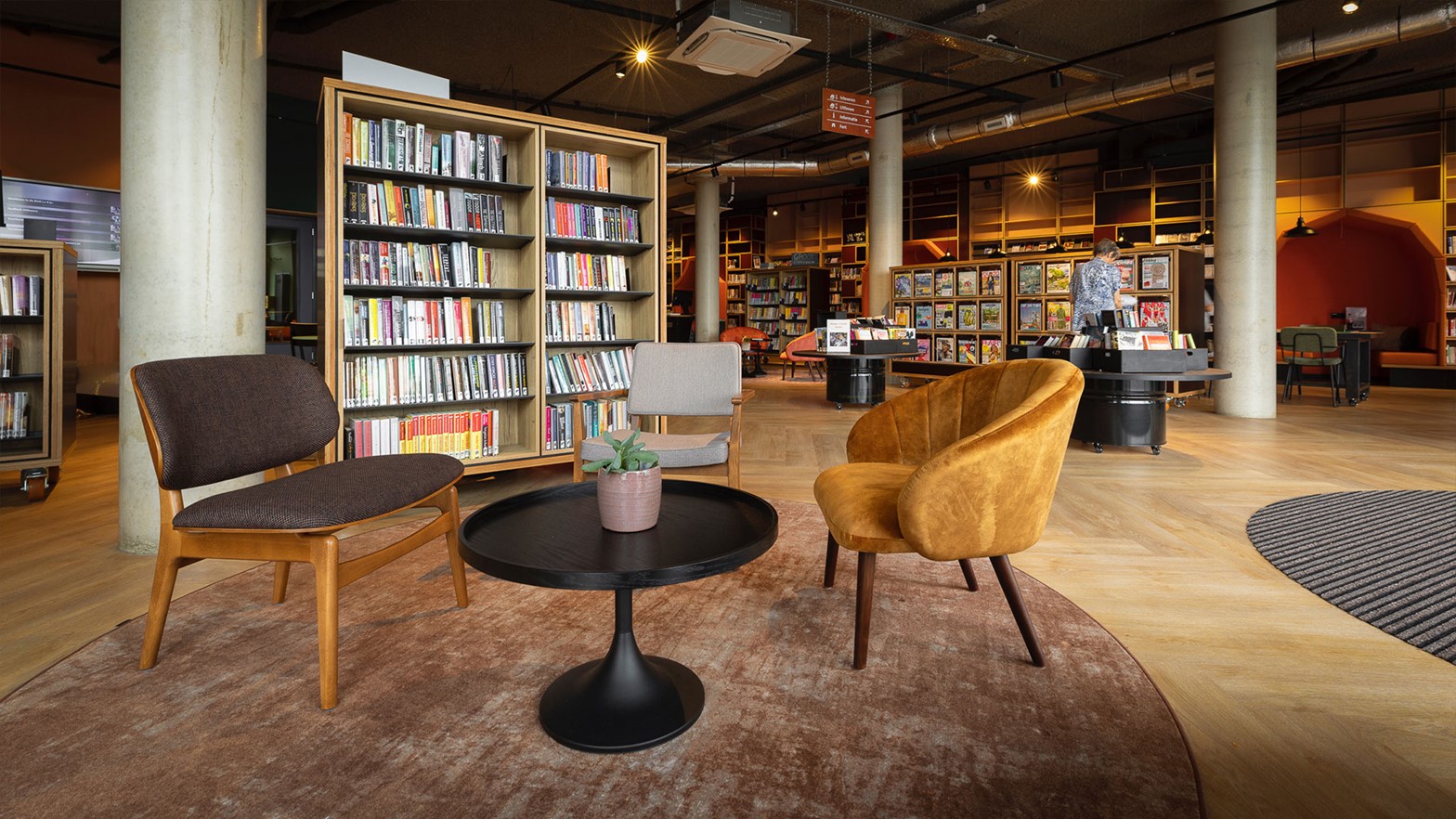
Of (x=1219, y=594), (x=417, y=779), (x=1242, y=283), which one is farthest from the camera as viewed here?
(x=1242, y=283)

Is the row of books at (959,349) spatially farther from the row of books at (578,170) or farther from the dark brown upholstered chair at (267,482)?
the dark brown upholstered chair at (267,482)

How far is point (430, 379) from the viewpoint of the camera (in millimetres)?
4402

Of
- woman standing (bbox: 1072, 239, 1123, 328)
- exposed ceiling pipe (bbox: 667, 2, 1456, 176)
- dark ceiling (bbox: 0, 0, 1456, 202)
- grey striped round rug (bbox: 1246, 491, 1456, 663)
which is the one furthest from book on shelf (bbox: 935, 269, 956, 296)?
grey striped round rug (bbox: 1246, 491, 1456, 663)

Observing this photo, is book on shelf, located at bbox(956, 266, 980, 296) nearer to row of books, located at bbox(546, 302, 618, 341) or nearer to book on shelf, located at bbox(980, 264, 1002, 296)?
book on shelf, located at bbox(980, 264, 1002, 296)

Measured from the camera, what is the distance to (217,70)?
334 cm

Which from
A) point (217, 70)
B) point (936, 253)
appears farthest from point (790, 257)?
point (217, 70)

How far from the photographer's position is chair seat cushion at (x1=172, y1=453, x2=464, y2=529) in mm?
1984

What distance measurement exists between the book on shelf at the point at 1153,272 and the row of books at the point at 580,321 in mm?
6874

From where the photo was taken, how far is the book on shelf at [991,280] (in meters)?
10.3

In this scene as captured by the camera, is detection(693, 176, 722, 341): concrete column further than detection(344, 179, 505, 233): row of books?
Yes

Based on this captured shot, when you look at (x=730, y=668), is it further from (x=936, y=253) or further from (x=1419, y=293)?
(x=1419, y=293)

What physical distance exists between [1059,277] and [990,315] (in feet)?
3.22

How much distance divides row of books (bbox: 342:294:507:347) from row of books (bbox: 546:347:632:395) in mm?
378

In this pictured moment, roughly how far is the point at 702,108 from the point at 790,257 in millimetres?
6479
